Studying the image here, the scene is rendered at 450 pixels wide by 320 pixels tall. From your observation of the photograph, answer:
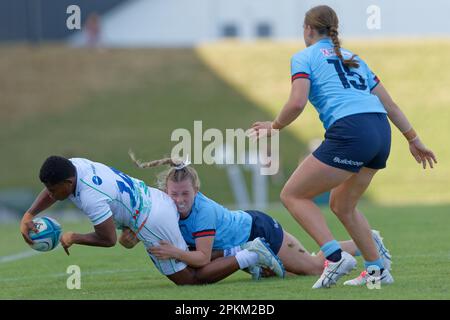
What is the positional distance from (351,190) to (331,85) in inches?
32.2

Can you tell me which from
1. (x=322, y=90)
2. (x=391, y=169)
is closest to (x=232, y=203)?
(x=391, y=169)

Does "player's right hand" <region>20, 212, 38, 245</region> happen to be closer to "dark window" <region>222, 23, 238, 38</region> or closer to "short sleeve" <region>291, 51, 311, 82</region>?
"short sleeve" <region>291, 51, 311, 82</region>

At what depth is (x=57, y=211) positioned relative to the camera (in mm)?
25578

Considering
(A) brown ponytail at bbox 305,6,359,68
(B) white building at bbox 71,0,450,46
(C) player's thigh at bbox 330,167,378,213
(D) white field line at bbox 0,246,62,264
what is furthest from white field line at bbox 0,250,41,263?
(B) white building at bbox 71,0,450,46

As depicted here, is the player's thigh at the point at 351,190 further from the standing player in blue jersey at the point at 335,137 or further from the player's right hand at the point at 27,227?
the player's right hand at the point at 27,227

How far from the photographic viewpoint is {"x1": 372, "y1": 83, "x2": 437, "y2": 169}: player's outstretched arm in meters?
7.25

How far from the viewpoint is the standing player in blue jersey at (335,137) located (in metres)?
6.77

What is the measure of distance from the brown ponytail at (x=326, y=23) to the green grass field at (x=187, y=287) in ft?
5.62

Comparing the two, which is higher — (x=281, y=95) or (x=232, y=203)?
(x=281, y=95)

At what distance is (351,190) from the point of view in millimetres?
7129

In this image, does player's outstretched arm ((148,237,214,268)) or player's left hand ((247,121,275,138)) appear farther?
player's outstretched arm ((148,237,214,268))

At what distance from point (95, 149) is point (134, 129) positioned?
5.72 feet
